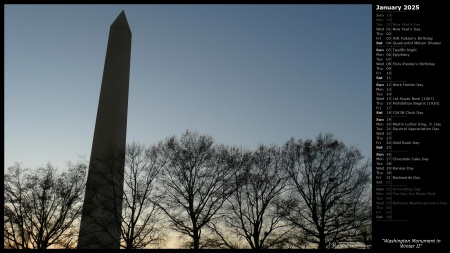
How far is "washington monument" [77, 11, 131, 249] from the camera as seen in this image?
96.3 feet

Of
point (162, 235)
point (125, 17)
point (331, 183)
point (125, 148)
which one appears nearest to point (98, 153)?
point (125, 148)

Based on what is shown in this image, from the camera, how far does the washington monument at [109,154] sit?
1156 inches

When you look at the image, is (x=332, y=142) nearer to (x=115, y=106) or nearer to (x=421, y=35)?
(x=115, y=106)

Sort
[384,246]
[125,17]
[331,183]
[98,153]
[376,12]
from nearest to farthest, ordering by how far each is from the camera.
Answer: [384,246], [376,12], [98,153], [331,183], [125,17]

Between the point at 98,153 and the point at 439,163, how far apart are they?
83.2ft

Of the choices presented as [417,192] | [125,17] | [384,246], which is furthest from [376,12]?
[125,17]

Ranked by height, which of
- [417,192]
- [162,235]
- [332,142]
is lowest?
[162,235]

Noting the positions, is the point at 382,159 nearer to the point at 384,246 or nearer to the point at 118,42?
the point at 384,246

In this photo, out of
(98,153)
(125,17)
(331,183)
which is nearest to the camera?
(98,153)

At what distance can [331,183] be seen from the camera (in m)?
33.5

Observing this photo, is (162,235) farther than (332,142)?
No

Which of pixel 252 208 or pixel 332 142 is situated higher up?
pixel 332 142

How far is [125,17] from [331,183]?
75.3 ft

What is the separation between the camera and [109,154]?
30.9 meters
